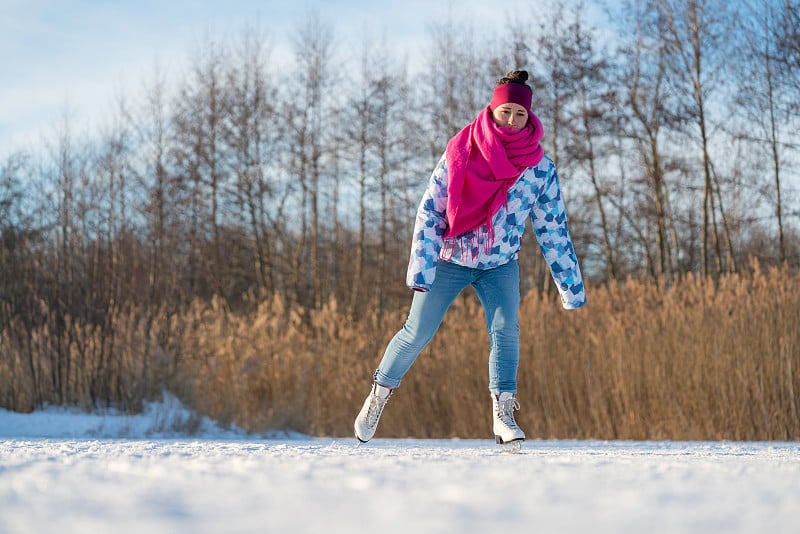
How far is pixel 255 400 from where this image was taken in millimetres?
8586

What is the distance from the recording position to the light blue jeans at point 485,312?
3377mm

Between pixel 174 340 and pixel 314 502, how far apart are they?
7.25 metres

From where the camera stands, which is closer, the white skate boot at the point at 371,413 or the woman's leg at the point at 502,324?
the woman's leg at the point at 502,324

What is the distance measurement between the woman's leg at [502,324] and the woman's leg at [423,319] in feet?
0.40

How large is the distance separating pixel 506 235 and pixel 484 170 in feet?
0.92

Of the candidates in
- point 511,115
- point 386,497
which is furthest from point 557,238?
point 386,497

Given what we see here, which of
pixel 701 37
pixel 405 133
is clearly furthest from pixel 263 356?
pixel 405 133

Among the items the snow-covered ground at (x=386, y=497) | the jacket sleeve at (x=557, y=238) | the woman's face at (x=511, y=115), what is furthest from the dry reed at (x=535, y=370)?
the snow-covered ground at (x=386, y=497)

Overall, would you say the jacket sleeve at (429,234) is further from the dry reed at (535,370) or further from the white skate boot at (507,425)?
the dry reed at (535,370)

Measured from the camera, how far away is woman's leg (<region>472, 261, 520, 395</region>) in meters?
3.37

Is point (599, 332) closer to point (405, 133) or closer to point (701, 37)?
point (701, 37)

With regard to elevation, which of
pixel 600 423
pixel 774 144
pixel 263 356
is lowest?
pixel 600 423

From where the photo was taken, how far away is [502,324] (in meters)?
3.38

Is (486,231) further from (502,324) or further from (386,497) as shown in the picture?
(386,497)
